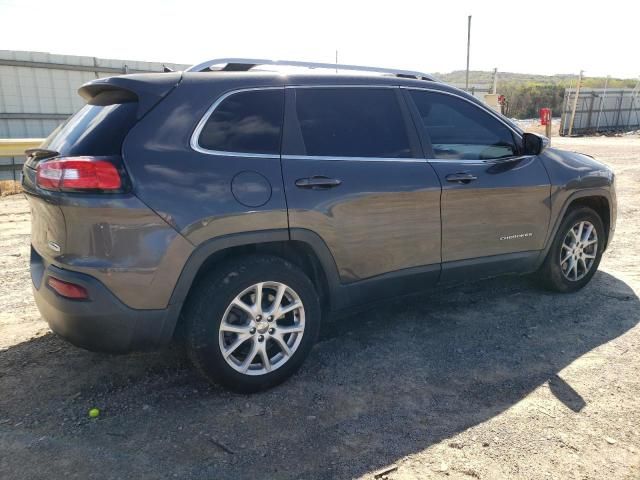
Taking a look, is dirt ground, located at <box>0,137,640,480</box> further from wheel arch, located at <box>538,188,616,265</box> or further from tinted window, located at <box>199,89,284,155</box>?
tinted window, located at <box>199,89,284,155</box>

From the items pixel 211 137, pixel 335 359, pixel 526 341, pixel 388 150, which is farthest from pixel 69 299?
pixel 526 341

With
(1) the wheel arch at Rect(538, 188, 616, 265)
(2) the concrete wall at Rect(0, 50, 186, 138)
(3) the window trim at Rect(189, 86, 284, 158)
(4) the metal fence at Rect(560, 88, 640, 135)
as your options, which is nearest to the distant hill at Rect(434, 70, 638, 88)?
(4) the metal fence at Rect(560, 88, 640, 135)

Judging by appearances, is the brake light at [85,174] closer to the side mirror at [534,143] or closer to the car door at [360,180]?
the car door at [360,180]

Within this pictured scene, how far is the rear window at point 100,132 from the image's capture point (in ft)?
8.80

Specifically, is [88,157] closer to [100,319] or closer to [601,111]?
[100,319]

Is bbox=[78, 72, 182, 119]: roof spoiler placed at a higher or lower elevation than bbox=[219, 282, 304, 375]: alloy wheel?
higher

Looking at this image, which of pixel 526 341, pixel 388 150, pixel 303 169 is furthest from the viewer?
pixel 526 341

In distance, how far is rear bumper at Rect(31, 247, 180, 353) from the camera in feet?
8.75

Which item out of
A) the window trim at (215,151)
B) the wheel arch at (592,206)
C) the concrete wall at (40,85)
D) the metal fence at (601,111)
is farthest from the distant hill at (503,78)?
the window trim at (215,151)

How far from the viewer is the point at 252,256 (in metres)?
3.05

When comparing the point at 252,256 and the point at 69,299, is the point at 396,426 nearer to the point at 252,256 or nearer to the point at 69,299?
the point at 252,256

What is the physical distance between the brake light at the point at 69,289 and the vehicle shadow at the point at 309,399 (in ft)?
2.38

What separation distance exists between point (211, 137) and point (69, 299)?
1.13 m

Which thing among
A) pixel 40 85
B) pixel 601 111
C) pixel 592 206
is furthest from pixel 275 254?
pixel 601 111
